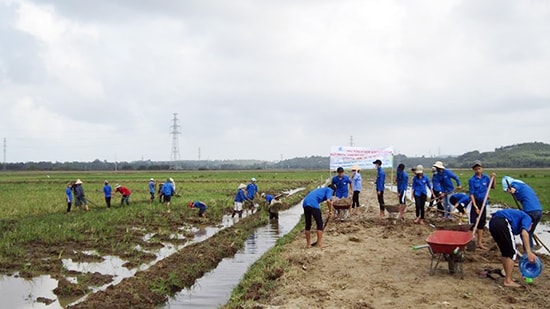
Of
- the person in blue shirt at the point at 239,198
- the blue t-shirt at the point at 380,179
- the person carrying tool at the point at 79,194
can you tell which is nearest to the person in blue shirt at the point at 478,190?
the blue t-shirt at the point at 380,179

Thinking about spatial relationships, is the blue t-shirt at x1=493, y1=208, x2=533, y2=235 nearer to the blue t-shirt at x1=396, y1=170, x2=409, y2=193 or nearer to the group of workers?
the group of workers

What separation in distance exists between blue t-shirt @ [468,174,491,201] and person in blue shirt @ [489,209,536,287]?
8.29 feet

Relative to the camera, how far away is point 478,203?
9.57m

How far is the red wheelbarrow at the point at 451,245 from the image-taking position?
7031mm

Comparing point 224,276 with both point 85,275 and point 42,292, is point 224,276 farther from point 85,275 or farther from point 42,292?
point 42,292

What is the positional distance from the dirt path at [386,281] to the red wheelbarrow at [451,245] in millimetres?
180

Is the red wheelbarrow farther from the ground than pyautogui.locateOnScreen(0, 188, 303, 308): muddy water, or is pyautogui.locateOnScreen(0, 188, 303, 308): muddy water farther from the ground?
the red wheelbarrow

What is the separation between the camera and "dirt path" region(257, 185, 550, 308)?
252 inches

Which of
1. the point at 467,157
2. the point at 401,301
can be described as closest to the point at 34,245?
the point at 401,301

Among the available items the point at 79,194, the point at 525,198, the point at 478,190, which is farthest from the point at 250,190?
the point at 525,198

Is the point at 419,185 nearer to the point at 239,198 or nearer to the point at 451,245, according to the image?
the point at 451,245

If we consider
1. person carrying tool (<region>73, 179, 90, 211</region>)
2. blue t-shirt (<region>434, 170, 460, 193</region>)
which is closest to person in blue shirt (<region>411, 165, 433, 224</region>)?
blue t-shirt (<region>434, 170, 460, 193</region>)

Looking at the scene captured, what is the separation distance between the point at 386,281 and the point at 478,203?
3.36m

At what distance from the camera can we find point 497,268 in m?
7.93
